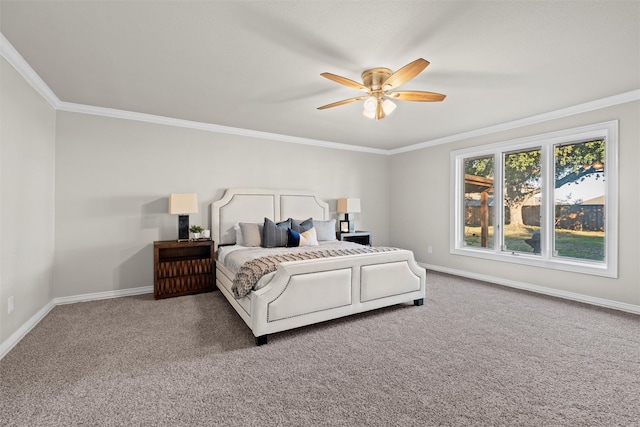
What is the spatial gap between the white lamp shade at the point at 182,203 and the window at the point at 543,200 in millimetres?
4296

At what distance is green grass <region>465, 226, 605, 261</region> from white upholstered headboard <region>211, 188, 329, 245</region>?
310cm

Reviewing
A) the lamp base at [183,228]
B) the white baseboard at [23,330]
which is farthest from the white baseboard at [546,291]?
the white baseboard at [23,330]

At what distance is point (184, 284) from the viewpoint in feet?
12.8

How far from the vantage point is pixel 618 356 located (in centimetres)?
233

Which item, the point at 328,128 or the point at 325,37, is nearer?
the point at 325,37

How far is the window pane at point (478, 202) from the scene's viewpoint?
483 cm

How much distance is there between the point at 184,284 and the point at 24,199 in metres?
1.86

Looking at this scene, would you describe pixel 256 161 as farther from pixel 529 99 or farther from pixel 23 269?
pixel 529 99

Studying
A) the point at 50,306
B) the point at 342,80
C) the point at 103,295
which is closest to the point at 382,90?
the point at 342,80

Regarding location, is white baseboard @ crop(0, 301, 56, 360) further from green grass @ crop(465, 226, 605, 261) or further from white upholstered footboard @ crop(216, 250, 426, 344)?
green grass @ crop(465, 226, 605, 261)

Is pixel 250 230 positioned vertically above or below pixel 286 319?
above

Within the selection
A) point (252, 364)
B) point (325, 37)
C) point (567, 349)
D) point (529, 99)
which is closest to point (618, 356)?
point (567, 349)

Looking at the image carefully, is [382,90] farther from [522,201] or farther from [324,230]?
[522,201]

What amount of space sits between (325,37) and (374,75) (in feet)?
2.10
